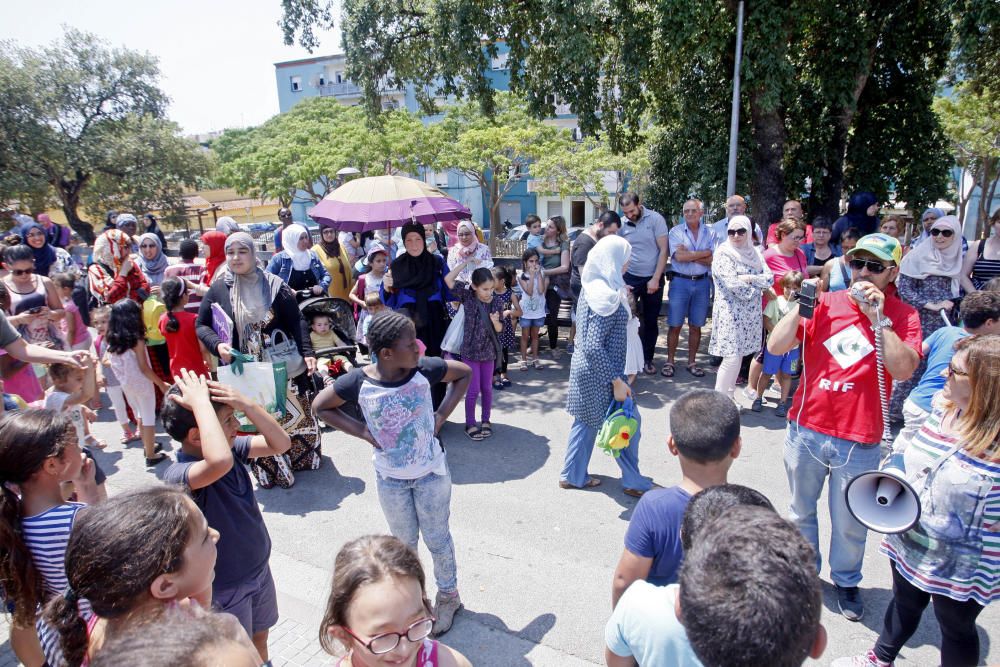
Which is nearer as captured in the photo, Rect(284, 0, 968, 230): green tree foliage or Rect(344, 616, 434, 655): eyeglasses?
Rect(344, 616, 434, 655): eyeglasses

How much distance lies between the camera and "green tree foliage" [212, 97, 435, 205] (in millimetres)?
25750

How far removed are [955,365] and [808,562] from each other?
1641 mm

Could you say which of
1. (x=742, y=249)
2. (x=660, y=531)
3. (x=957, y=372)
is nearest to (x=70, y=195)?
(x=742, y=249)

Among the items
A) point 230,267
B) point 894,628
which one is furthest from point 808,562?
point 230,267

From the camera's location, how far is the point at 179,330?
511 cm

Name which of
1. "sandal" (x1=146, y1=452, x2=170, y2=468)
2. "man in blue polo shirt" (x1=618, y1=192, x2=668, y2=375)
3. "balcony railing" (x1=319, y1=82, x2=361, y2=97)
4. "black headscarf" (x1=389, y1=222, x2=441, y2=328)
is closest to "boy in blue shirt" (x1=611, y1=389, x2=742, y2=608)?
"black headscarf" (x1=389, y1=222, x2=441, y2=328)

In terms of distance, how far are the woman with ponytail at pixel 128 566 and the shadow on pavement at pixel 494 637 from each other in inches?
68.3

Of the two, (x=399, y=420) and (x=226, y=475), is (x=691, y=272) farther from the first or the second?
(x=226, y=475)

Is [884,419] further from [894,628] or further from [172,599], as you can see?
[172,599]

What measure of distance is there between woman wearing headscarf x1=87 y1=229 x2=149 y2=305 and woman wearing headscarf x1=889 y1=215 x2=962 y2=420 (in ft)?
24.4

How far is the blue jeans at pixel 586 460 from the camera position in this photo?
4.53 meters

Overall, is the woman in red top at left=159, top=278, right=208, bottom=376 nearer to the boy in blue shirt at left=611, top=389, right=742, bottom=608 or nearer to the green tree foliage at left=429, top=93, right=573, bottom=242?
the boy in blue shirt at left=611, top=389, right=742, bottom=608

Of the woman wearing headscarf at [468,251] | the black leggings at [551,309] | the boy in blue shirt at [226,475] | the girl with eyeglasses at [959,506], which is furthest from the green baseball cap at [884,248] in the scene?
the black leggings at [551,309]

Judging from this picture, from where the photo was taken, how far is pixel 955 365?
8.09 ft
